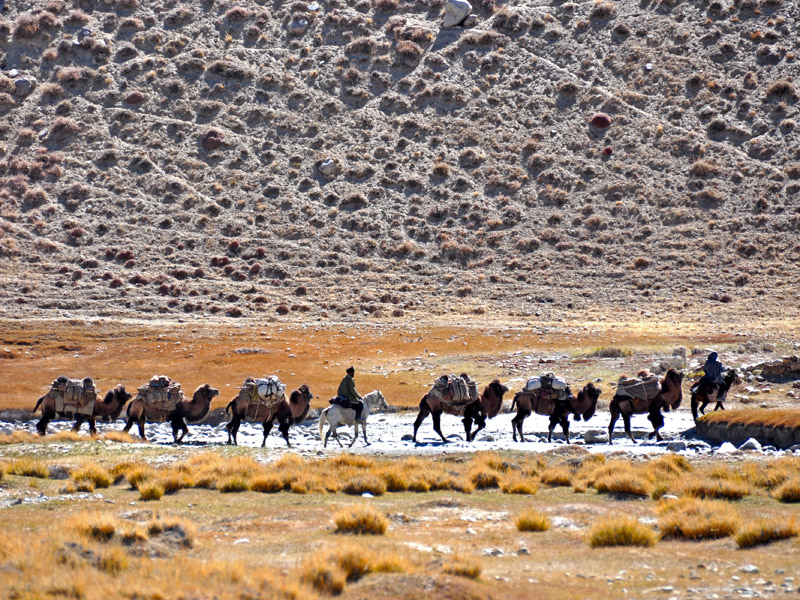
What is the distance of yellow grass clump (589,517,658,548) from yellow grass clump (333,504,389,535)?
2.37 meters

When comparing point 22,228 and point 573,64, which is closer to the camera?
point 22,228

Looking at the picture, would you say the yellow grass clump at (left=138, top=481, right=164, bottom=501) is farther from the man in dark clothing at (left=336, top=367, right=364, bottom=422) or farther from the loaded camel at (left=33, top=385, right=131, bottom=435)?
the loaded camel at (left=33, top=385, right=131, bottom=435)

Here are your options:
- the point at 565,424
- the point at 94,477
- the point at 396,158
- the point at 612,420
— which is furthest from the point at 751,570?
the point at 396,158

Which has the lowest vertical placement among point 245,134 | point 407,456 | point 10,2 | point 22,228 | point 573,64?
point 407,456

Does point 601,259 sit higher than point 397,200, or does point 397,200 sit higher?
point 397,200

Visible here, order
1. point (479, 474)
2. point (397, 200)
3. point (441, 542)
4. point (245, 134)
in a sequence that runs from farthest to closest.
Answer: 1. point (245, 134)
2. point (397, 200)
3. point (479, 474)
4. point (441, 542)

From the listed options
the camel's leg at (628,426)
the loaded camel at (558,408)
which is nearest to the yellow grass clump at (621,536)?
the camel's leg at (628,426)

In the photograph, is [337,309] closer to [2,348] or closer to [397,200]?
[397,200]

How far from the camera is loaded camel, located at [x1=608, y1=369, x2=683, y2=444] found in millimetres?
21516

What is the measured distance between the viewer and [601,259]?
184 ft

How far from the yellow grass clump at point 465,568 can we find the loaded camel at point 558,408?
1402 centimetres

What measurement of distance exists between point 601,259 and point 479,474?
42.8 m

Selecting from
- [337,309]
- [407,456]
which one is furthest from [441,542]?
[337,309]

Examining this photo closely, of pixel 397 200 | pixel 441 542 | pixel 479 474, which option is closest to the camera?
pixel 441 542
